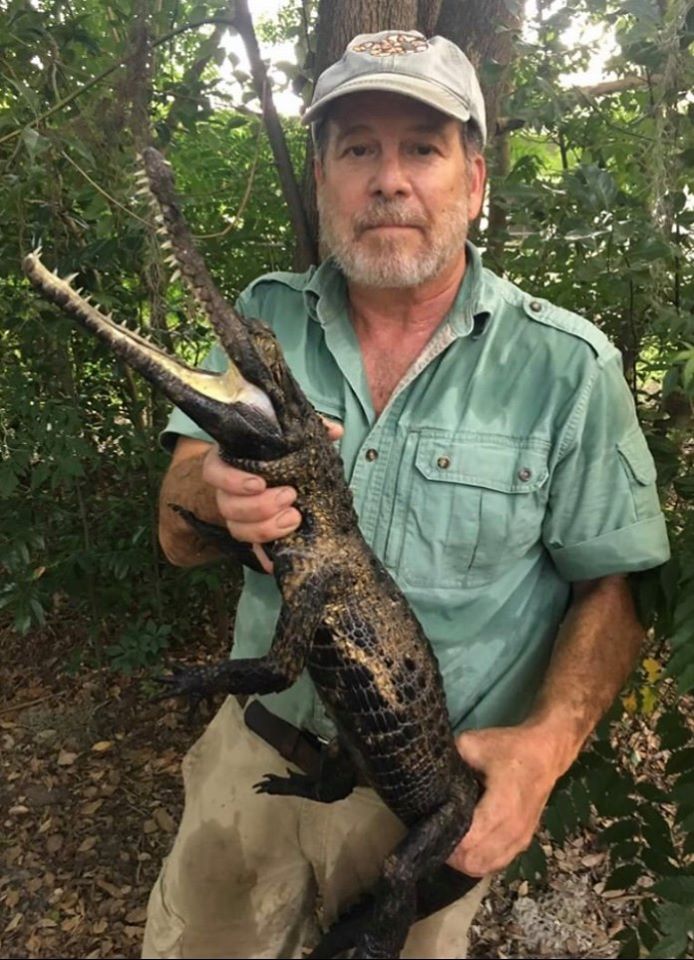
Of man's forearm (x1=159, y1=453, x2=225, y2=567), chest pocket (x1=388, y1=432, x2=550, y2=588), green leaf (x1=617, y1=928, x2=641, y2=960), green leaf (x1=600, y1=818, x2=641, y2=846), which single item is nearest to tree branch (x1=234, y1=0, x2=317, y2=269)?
man's forearm (x1=159, y1=453, x2=225, y2=567)

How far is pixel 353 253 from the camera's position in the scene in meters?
2.29

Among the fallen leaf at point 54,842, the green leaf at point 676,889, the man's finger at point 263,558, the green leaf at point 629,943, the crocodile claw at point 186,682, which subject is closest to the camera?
the green leaf at point 629,943

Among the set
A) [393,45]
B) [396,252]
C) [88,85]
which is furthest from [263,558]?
[88,85]

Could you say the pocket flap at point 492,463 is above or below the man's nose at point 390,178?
below

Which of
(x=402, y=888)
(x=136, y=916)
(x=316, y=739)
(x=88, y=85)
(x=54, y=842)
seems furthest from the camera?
(x=54, y=842)

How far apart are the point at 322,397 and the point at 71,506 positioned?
6.29ft

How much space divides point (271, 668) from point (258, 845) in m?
0.80

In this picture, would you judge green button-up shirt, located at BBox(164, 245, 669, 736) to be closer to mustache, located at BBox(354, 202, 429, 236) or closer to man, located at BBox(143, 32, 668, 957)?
man, located at BBox(143, 32, 668, 957)

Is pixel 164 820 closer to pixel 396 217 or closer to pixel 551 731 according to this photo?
pixel 551 731

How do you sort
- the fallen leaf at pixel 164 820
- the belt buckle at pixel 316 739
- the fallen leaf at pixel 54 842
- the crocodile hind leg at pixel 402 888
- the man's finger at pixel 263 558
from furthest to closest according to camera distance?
the fallen leaf at pixel 164 820 < the fallen leaf at pixel 54 842 < the belt buckle at pixel 316 739 < the man's finger at pixel 263 558 < the crocodile hind leg at pixel 402 888

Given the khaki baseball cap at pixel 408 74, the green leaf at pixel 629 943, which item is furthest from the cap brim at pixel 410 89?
the green leaf at pixel 629 943

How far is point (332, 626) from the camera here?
2.00 metres

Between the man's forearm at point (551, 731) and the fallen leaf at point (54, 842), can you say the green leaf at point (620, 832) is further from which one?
the fallen leaf at point (54, 842)

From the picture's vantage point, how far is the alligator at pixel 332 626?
5.98 feet
